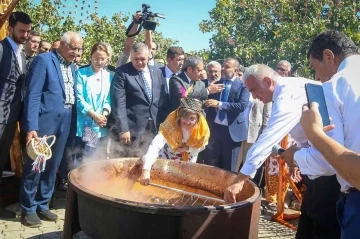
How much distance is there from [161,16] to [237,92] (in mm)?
1549

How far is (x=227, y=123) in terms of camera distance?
17.5ft

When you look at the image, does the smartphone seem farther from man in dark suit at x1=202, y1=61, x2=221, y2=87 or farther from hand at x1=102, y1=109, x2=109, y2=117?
man in dark suit at x1=202, y1=61, x2=221, y2=87

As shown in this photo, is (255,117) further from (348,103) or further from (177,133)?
(348,103)

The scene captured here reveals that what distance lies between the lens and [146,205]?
2369 mm

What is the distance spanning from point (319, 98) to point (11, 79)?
332 cm

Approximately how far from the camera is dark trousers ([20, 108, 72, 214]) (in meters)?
4.01

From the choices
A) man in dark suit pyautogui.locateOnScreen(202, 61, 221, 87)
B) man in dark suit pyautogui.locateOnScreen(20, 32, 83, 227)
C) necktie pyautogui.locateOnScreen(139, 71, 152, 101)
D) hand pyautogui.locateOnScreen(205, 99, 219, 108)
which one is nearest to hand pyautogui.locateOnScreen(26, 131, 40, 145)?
man in dark suit pyautogui.locateOnScreen(20, 32, 83, 227)

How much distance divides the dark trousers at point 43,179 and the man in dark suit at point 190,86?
1414 millimetres

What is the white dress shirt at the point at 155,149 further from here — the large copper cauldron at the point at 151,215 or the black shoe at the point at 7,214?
the black shoe at the point at 7,214

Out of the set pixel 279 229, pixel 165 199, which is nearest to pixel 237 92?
pixel 279 229

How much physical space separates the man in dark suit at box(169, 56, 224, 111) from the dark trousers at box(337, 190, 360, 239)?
10.2ft

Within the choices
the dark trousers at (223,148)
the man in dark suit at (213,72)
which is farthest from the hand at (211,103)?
the man in dark suit at (213,72)

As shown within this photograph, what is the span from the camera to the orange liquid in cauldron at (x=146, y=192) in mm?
3500

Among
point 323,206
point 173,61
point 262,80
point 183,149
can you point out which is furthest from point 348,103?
point 173,61
